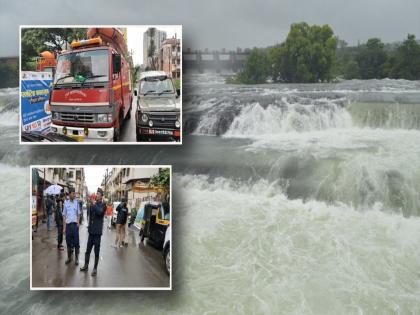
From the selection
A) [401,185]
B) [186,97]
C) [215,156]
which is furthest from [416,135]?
[186,97]

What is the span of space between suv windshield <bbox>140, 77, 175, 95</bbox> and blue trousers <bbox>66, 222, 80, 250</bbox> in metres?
1.25

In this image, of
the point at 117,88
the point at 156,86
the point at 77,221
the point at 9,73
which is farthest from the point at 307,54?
the point at 9,73

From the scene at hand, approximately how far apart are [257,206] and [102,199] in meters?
1.30

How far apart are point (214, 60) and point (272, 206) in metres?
1.36

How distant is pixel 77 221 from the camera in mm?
3713

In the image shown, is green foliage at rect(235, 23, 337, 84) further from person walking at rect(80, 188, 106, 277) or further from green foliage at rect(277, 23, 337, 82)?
person walking at rect(80, 188, 106, 277)

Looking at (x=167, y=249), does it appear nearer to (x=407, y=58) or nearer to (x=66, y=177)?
(x=66, y=177)

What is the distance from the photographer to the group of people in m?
3.67

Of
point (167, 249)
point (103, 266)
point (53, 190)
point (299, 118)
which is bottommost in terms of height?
point (103, 266)

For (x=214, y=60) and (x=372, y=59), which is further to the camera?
(x=372, y=59)

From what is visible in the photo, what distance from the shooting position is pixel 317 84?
421 cm

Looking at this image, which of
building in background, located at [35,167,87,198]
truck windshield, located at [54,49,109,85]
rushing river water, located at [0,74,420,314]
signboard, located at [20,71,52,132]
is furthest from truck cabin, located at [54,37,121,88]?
building in background, located at [35,167,87,198]

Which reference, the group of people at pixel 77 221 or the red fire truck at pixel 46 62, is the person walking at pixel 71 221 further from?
the red fire truck at pixel 46 62

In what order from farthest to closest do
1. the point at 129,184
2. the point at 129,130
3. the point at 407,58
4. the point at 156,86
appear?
the point at 407,58
the point at 156,86
the point at 129,130
the point at 129,184
